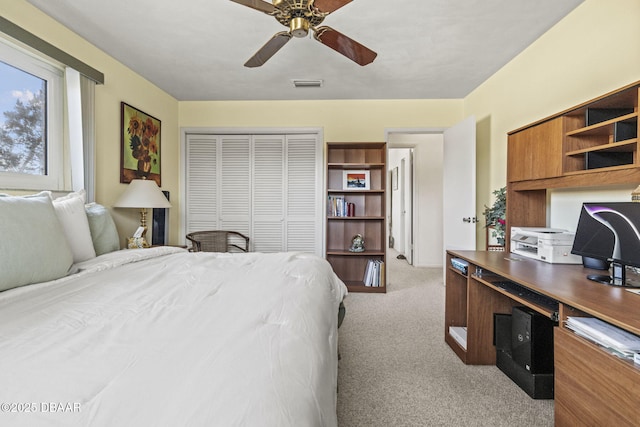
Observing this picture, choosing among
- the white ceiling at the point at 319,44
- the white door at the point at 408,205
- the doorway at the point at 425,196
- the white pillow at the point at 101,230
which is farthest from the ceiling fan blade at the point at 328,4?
the white door at the point at 408,205

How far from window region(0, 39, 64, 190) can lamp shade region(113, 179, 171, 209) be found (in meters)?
0.46

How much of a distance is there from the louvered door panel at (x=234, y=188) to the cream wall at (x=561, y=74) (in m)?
3.00

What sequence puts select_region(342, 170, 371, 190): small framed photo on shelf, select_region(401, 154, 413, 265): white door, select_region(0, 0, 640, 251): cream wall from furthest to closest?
select_region(401, 154, 413, 265): white door
select_region(342, 170, 371, 190): small framed photo on shelf
select_region(0, 0, 640, 251): cream wall

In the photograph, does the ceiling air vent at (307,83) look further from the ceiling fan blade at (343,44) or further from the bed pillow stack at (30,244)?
the bed pillow stack at (30,244)

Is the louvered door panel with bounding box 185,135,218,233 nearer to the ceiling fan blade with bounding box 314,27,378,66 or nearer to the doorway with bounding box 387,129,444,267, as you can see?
the ceiling fan blade with bounding box 314,27,378,66

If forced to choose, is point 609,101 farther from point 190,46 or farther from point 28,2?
point 28,2

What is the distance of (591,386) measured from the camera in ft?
3.63

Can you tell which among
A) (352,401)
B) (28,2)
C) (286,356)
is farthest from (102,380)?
(28,2)

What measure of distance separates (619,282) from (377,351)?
1.48 meters

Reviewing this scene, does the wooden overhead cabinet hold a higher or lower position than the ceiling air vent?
lower

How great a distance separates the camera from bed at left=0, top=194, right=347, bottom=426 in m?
0.53

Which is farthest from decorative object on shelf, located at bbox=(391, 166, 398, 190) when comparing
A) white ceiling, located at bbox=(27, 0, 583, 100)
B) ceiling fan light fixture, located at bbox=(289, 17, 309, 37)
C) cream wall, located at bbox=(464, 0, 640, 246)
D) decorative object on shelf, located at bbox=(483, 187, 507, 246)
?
ceiling fan light fixture, located at bbox=(289, 17, 309, 37)

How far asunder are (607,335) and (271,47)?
2.25 m

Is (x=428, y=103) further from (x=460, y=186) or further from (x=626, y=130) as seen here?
(x=626, y=130)
